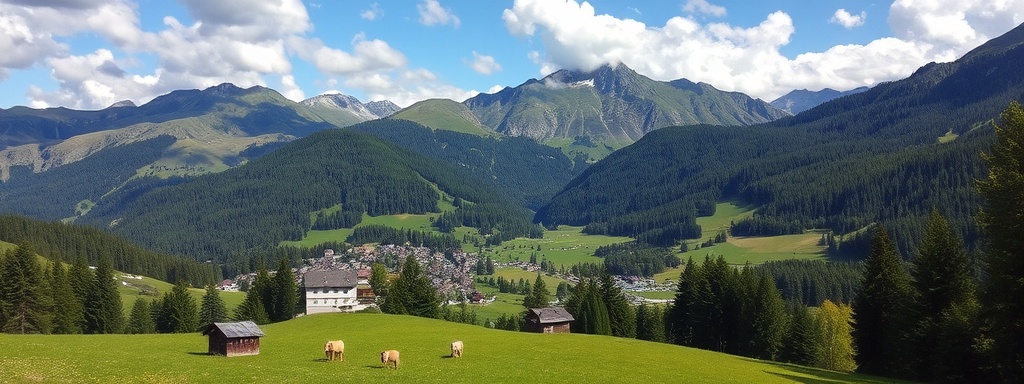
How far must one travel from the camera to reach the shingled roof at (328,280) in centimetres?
12862

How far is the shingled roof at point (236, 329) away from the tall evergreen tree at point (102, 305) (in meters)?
56.8

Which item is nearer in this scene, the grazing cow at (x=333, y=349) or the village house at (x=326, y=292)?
the grazing cow at (x=333, y=349)

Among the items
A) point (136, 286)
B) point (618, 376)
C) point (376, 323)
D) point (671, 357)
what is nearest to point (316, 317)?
point (376, 323)

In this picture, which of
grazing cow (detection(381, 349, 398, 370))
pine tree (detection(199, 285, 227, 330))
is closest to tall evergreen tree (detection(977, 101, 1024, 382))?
grazing cow (detection(381, 349, 398, 370))

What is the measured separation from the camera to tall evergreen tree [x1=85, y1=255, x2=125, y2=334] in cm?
9656

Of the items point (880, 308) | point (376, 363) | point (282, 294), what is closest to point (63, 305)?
point (282, 294)

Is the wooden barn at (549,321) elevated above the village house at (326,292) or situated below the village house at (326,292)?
below

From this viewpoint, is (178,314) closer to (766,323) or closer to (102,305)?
(102,305)

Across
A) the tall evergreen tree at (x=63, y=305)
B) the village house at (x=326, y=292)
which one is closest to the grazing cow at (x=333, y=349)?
the tall evergreen tree at (x=63, y=305)

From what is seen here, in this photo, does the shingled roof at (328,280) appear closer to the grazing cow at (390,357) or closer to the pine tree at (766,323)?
the pine tree at (766,323)

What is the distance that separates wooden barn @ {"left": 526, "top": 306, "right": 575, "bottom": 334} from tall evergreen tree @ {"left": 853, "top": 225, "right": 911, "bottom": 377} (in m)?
40.5

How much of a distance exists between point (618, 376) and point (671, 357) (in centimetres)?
1693

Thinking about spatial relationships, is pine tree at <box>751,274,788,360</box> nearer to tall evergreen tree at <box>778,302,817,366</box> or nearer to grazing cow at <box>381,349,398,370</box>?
tall evergreen tree at <box>778,302,817,366</box>

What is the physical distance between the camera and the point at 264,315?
105625 mm
